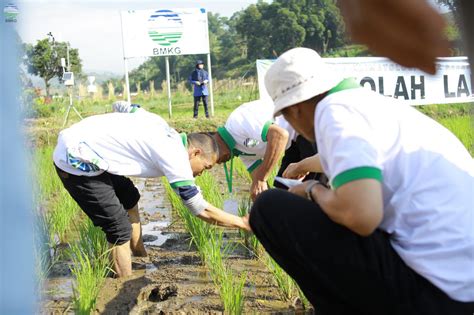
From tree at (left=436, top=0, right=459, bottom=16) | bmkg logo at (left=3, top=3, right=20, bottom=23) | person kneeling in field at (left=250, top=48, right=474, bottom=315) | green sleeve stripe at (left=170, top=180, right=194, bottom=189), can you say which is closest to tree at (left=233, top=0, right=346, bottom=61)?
green sleeve stripe at (left=170, top=180, right=194, bottom=189)

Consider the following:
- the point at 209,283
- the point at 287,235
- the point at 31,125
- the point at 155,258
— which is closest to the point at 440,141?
the point at 287,235

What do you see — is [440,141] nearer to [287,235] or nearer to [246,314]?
[287,235]

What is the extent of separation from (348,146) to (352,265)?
0.33m

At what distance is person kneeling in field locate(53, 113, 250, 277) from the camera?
2.78 metres

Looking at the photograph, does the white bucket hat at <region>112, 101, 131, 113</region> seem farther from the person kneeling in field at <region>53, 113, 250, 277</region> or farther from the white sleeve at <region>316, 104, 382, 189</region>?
the white sleeve at <region>316, 104, 382, 189</region>

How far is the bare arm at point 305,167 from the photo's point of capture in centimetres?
233

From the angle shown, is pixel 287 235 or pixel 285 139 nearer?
pixel 287 235

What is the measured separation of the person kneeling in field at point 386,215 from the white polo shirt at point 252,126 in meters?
1.58

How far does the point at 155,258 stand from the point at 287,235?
7.07ft

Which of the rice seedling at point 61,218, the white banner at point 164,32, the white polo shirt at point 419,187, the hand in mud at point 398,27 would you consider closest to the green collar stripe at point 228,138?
the rice seedling at point 61,218

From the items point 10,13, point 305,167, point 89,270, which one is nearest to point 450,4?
point 10,13

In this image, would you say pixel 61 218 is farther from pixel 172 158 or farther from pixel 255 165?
pixel 172 158

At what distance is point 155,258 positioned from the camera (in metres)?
3.56

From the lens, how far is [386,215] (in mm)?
1517
